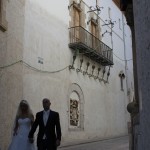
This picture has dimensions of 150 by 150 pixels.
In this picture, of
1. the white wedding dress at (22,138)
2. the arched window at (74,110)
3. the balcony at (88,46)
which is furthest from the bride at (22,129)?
the balcony at (88,46)

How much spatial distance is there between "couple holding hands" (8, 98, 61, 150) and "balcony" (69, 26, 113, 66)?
32.1 feet

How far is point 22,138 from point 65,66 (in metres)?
9.36

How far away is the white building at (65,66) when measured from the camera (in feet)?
38.4

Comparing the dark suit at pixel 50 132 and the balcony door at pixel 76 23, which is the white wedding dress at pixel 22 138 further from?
the balcony door at pixel 76 23

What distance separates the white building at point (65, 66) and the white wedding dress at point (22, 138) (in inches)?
147

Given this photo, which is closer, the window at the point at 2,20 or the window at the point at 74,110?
the window at the point at 2,20

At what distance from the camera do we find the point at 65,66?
16312mm

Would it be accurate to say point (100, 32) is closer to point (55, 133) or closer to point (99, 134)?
point (99, 134)

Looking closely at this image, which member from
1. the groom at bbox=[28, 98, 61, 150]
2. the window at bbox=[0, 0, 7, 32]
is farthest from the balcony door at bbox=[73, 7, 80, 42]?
the groom at bbox=[28, 98, 61, 150]

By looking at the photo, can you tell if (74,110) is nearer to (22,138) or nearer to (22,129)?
(22,129)

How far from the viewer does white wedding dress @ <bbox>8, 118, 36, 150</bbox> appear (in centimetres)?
706

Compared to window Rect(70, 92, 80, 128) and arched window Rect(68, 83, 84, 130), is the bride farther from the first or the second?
window Rect(70, 92, 80, 128)

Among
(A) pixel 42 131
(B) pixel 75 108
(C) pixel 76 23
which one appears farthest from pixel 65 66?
(A) pixel 42 131

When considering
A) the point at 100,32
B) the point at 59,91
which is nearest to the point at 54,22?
the point at 59,91
